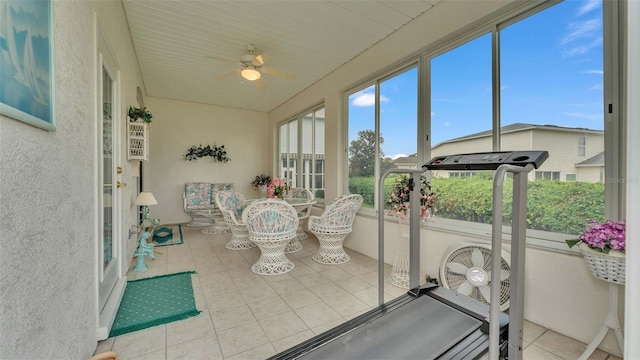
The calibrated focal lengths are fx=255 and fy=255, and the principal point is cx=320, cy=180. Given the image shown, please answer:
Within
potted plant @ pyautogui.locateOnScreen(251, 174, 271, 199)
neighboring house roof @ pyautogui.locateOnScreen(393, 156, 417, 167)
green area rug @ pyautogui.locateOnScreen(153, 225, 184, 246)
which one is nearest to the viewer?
neighboring house roof @ pyautogui.locateOnScreen(393, 156, 417, 167)

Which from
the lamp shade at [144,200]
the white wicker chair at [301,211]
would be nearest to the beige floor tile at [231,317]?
the white wicker chair at [301,211]

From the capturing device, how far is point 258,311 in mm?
2271

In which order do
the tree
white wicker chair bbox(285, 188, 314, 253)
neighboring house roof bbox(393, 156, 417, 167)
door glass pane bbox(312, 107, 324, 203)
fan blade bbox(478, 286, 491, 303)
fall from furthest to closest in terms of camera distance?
door glass pane bbox(312, 107, 324, 203) < white wicker chair bbox(285, 188, 314, 253) < the tree < neighboring house roof bbox(393, 156, 417, 167) < fan blade bbox(478, 286, 491, 303)

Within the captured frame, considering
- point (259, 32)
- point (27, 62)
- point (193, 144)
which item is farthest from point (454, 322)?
point (193, 144)

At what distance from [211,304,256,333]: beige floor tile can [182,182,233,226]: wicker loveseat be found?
150 inches

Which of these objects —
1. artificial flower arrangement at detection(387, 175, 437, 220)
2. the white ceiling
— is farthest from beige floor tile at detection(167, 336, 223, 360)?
the white ceiling

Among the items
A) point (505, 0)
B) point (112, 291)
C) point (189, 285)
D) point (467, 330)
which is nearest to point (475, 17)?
point (505, 0)

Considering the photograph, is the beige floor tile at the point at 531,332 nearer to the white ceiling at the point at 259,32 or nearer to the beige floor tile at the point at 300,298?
the beige floor tile at the point at 300,298

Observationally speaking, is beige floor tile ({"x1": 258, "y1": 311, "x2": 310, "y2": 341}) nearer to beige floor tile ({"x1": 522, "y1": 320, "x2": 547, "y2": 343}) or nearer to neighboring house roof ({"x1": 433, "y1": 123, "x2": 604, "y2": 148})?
beige floor tile ({"x1": 522, "y1": 320, "x2": 547, "y2": 343})

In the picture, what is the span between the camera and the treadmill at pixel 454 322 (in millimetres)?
1140

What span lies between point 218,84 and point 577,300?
5795 millimetres

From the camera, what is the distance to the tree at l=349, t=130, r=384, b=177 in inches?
151

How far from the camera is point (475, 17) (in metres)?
2.42

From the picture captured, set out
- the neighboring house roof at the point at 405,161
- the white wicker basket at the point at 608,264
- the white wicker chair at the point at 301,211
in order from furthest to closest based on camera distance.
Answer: the white wicker chair at the point at 301,211 < the neighboring house roof at the point at 405,161 < the white wicker basket at the point at 608,264
